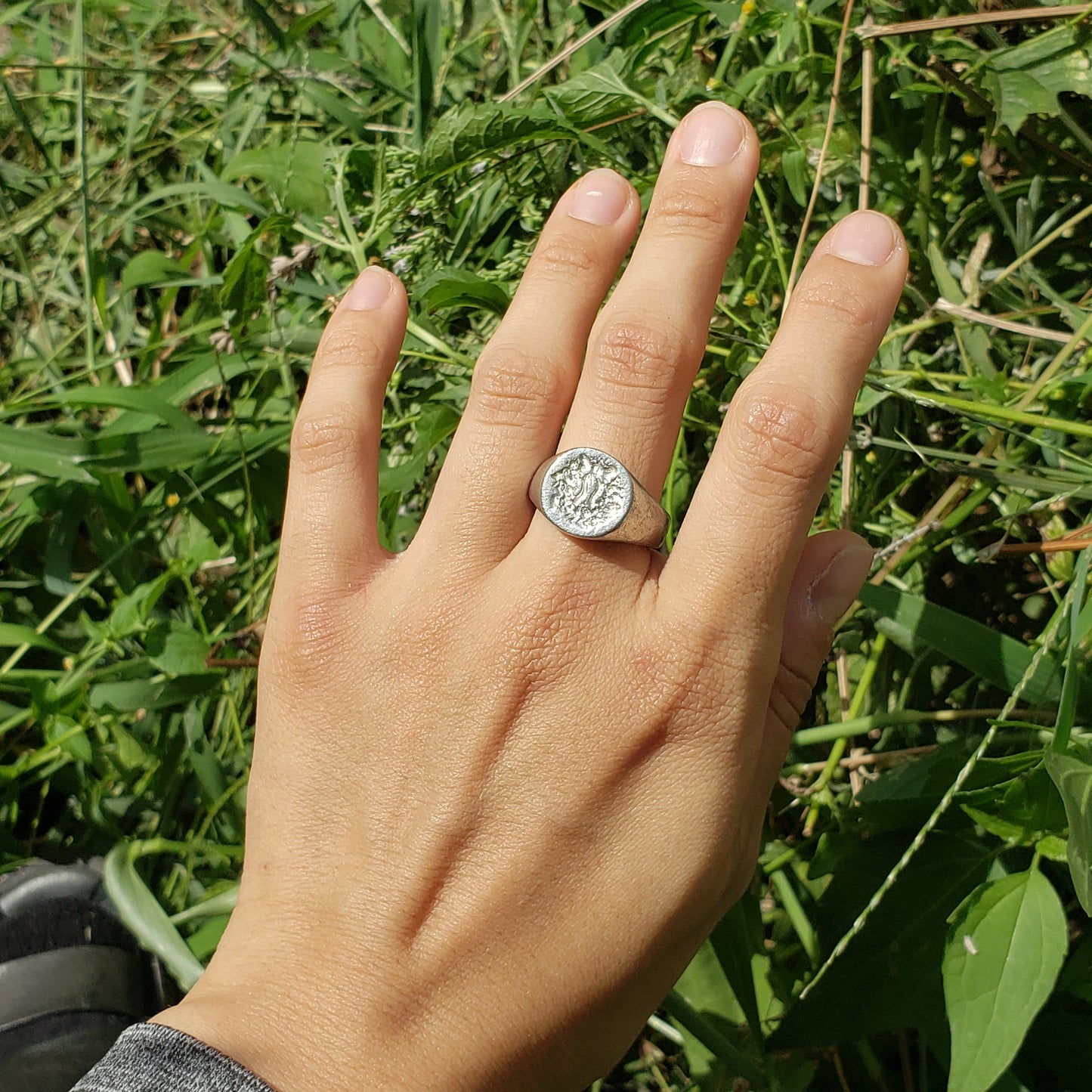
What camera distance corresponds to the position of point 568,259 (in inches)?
64.2

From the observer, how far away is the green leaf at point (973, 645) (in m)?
1.67

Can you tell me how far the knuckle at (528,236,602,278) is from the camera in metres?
1.63

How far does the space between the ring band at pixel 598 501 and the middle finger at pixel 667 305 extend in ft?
0.16

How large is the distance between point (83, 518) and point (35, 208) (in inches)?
43.5

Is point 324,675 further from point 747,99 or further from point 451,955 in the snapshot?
point 747,99

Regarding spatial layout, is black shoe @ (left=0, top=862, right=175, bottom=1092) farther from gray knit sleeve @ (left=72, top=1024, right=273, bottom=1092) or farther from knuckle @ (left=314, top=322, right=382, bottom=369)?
knuckle @ (left=314, top=322, right=382, bottom=369)

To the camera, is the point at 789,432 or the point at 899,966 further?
the point at 899,966

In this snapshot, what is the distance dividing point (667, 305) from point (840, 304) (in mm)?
251

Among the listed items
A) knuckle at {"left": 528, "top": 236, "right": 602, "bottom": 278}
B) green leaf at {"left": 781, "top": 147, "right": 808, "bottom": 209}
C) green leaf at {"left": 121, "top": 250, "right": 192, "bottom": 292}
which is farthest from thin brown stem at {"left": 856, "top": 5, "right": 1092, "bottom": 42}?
green leaf at {"left": 121, "top": 250, "right": 192, "bottom": 292}

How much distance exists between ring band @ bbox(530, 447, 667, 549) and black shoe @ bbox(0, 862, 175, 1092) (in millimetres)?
1653

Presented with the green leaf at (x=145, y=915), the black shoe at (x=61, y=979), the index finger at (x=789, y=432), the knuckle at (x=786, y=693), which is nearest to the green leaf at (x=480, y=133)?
the index finger at (x=789, y=432)

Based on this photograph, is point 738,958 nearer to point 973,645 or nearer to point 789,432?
point 973,645

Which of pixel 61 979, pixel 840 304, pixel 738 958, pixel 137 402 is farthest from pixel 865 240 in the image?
pixel 61 979

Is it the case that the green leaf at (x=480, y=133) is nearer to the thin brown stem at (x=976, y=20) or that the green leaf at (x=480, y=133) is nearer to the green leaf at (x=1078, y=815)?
the thin brown stem at (x=976, y=20)
